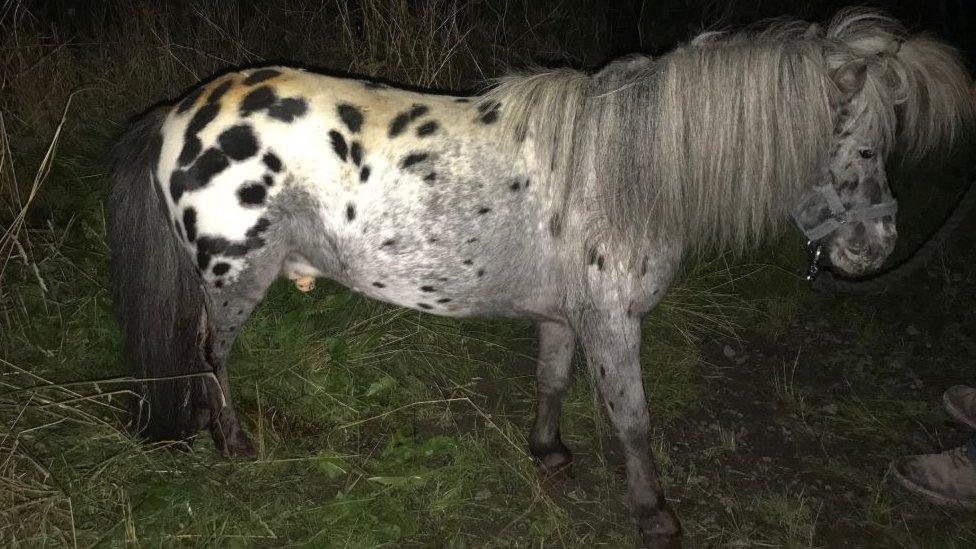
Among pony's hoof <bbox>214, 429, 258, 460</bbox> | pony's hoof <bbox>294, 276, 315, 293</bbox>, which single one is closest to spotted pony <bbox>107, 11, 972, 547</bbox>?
pony's hoof <bbox>294, 276, 315, 293</bbox>

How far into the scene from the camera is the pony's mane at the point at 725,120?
79.7 inches

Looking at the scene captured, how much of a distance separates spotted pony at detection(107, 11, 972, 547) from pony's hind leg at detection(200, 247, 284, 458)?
0.05 feet

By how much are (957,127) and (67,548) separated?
3.58 m

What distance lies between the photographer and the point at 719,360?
3.75 m

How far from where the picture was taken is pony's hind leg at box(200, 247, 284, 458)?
2.39 meters

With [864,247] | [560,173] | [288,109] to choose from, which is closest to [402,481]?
[560,173]

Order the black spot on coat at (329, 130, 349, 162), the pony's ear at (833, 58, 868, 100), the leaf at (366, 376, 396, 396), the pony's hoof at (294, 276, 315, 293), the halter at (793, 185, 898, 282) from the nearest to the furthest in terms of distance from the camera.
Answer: the pony's ear at (833, 58, 868, 100), the halter at (793, 185, 898, 282), the black spot on coat at (329, 130, 349, 162), the pony's hoof at (294, 276, 315, 293), the leaf at (366, 376, 396, 396)

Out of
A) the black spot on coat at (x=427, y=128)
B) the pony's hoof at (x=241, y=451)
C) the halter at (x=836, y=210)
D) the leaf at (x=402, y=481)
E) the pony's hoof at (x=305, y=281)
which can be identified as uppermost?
the black spot on coat at (x=427, y=128)

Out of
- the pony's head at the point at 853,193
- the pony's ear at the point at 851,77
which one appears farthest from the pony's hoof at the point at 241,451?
the pony's ear at the point at 851,77

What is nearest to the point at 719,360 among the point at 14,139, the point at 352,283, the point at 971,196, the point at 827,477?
the point at 827,477

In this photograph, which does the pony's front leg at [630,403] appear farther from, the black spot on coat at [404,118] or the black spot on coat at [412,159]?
the black spot on coat at [404,118]

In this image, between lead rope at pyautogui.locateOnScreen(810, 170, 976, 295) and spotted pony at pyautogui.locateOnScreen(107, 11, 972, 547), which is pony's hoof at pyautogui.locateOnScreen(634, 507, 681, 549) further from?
lead rope at pyautogui.locateOnScreen(810, 170, 976, 295)

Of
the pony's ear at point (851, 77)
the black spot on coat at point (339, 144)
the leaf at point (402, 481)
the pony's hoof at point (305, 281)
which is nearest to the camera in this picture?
the pony's ear at point (851, 77)

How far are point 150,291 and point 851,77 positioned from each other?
274cm
